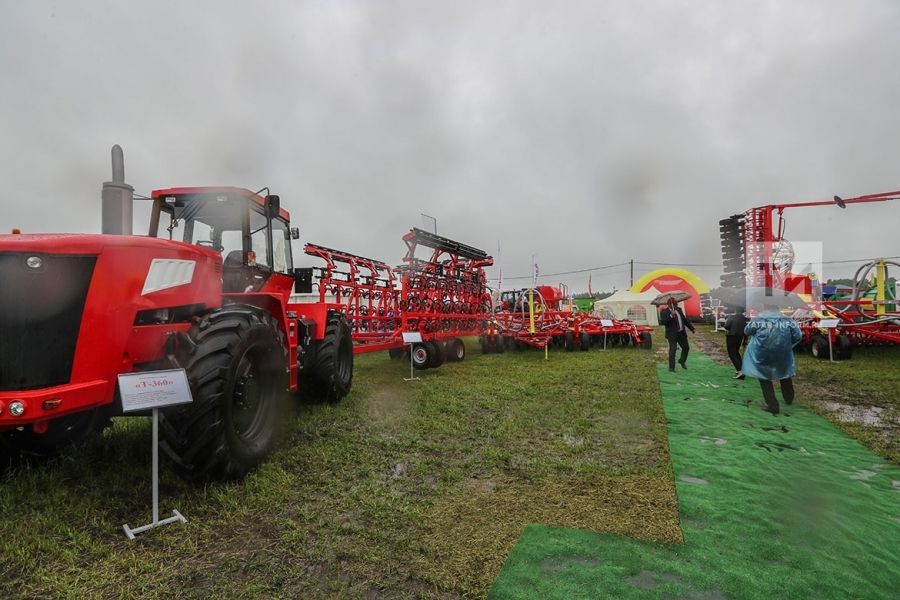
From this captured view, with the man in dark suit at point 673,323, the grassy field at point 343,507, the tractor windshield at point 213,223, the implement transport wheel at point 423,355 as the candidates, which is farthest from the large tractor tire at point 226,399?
the man in dark suit at point 673,323

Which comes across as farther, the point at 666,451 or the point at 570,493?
the point at 666,451

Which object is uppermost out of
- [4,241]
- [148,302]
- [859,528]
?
[4,241]

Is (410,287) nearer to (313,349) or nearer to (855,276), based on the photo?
(313,349)

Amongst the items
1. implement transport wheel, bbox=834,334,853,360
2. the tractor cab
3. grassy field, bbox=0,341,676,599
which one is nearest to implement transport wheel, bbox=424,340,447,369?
grassy field, bbox=0,341,676,599

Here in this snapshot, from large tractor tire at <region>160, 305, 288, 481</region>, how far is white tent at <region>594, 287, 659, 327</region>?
29.3 m

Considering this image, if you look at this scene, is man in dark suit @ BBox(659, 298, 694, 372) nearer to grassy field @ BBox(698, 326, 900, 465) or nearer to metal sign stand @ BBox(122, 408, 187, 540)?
grassy field @ BBox(698, 326, 900, 465)

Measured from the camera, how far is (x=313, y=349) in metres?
5.68

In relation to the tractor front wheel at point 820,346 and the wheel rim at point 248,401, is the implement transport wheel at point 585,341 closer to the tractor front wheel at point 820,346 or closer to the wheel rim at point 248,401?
the tractor front wheel at point 820,346

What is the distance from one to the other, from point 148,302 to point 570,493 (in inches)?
126

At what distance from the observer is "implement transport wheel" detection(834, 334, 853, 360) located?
10.7m

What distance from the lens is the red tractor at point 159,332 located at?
Result: 2508 mm

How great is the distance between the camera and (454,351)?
36.7 ft

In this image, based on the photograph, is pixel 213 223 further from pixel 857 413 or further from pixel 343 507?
pixel 857 413

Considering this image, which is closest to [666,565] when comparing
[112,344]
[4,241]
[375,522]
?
[375,522]
